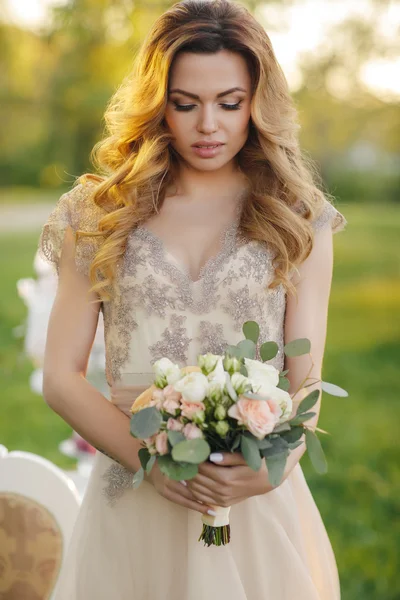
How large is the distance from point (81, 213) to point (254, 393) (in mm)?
914

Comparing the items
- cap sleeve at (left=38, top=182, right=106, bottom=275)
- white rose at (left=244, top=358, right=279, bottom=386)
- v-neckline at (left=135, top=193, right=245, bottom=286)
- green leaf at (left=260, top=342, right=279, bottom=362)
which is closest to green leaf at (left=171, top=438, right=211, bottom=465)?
white rose at (left=244, top=358, right=279, bottom=386)

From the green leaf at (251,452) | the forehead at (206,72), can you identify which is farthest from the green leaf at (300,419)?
A: the forehead at (206,72)

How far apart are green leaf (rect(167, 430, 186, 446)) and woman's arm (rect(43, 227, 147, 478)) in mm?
471

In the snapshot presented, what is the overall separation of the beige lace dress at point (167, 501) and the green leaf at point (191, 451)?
0.53 m

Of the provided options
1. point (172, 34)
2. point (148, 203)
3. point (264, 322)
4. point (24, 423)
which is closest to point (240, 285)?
point (264, 322)

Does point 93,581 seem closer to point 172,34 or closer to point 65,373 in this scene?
point 65,373

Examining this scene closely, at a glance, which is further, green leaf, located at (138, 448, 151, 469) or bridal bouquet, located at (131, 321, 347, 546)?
green leaf, located at (138, 448, 151, 469)

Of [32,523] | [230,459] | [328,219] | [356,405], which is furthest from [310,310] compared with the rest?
[356,405]

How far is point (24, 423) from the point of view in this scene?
336 inches

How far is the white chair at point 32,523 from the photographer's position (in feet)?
9.38

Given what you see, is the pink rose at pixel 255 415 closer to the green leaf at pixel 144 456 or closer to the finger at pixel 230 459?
the finger at pixel 230 459

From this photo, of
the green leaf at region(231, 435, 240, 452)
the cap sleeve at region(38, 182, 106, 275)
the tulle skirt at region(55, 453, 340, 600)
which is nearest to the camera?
the green leaf at region(231, 435, 240, 452)

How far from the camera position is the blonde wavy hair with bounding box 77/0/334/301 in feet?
8.02

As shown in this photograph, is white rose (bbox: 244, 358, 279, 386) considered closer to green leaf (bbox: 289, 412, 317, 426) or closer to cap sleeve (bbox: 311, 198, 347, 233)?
green leaf (bbox: 289, 412, 317, 426)
